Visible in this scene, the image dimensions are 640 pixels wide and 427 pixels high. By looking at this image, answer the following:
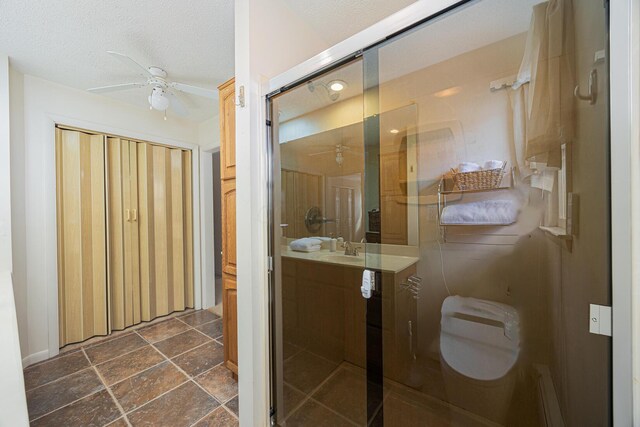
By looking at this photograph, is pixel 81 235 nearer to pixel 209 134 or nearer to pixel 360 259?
pixel 209 134

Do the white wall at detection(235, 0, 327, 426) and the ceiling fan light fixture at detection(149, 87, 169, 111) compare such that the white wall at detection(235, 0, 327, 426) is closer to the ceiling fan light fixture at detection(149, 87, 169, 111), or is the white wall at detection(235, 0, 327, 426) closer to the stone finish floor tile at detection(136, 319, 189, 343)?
the ceiling fan light fixture at detection(149, 87, 169, 111)

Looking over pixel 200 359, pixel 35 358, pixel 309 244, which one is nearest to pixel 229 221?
pixel 309 244

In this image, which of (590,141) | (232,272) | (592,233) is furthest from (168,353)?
(590,141)

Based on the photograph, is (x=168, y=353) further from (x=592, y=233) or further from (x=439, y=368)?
(x=592, y=233)

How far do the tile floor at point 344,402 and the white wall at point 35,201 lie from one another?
96.4 inches

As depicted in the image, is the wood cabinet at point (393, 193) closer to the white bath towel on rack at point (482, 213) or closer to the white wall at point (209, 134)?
the white bath towel on rack at point (482, 213)

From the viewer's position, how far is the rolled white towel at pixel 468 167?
4.01ft

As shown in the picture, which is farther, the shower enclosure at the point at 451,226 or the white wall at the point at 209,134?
the white wall at the point at 209,134

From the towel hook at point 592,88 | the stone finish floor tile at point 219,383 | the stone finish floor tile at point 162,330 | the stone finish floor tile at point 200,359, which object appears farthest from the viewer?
the stone finish floor tile at point 162,330

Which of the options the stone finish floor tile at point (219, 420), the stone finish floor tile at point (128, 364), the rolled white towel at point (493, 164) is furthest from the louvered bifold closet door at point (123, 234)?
the rolled white towel at point (493, 164)

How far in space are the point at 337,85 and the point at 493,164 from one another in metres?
1.00

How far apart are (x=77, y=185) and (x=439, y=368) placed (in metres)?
3.65

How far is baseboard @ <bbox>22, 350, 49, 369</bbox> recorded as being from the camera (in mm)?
2013

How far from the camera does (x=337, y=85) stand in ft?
4.72
